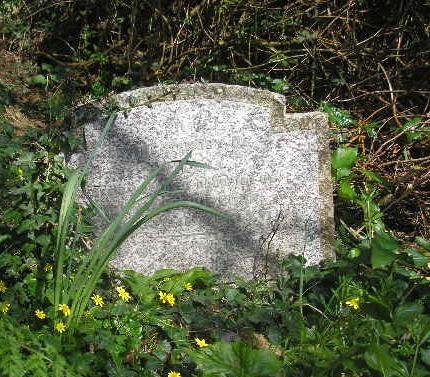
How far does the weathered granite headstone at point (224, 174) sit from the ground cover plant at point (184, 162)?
0.11m

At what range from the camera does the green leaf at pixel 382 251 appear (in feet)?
8.64

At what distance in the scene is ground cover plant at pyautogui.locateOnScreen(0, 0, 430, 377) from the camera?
244 centimetres

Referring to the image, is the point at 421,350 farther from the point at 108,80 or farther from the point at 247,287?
the point at 108,80

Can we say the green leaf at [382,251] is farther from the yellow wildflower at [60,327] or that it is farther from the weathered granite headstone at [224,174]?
the yellow wildflower at [60,327]

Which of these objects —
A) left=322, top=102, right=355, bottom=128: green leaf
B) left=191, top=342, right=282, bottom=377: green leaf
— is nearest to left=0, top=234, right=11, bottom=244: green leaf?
left=191, top=342, right=282, bottom=377: green leaf

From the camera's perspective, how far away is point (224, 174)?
10.5ft

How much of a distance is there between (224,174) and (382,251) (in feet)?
2.82

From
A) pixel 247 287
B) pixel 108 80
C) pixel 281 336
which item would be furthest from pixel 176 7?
pixel 281 336

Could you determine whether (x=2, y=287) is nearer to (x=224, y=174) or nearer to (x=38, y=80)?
(x=224, y=174)

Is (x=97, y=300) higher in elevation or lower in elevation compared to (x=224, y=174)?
lower

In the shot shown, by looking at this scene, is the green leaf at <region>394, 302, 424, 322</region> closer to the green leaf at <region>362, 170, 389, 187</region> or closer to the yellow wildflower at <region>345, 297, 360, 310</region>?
the yellow wildflower at <region>345, 297, 360, 310</region>

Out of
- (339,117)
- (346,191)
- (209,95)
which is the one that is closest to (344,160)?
(346,191)

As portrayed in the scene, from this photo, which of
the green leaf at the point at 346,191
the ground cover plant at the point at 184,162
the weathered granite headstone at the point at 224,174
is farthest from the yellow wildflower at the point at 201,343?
the green leaf at the point at 346,191

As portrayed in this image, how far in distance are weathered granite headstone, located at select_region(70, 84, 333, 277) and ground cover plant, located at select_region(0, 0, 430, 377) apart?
11cm
